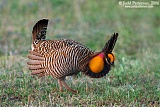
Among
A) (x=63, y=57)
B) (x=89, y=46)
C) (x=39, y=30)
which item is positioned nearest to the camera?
(x=63, y=57)

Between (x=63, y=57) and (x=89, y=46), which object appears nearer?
(x=63, y=57)

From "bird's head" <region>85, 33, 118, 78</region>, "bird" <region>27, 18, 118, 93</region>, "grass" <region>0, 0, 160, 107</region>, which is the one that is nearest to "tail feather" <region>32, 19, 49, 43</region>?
"bird" <region>27, 18, 118, 93</region>

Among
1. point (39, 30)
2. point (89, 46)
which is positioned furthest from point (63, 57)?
point (89, 46)

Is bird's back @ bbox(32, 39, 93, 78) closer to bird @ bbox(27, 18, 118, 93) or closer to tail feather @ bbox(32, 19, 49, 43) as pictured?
bird @ bbox(27, 18, 118, 93)

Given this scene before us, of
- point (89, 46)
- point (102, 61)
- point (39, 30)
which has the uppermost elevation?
point (39, 30)

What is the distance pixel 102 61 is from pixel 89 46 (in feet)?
14.7

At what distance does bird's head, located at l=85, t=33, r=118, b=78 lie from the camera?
626 cm

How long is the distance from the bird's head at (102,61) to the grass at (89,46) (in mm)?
308

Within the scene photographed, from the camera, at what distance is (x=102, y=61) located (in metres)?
6.26

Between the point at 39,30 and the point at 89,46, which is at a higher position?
the point at 39,30

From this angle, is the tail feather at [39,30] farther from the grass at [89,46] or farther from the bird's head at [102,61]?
the bird's head at [102,61]

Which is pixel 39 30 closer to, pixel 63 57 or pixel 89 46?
pixel 63 57

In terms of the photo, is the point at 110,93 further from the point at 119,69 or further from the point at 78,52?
the point at 119,69

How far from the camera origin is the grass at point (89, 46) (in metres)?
6.16
